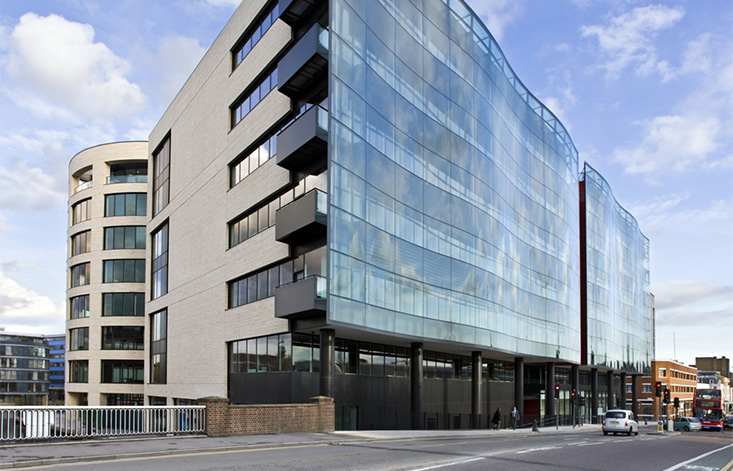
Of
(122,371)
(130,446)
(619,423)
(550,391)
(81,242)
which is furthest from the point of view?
(81,242)

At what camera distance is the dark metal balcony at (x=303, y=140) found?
31.3 metres

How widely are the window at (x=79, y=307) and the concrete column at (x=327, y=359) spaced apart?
4483 cm

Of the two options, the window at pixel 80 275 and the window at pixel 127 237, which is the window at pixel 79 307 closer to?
the window at pixel 80 275

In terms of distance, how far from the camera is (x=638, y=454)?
22.4 metres

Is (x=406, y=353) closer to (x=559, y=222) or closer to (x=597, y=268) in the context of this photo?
(x=559, y=222)

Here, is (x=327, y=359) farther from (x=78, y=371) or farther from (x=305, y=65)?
(x=78, y=371)

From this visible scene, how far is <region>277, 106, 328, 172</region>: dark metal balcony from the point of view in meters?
31.3

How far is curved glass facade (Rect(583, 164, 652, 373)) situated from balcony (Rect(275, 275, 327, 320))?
46.5 m

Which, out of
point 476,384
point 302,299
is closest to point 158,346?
point 476,384

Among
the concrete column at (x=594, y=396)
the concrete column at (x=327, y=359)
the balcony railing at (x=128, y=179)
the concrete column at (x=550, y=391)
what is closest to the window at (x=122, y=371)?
the balcony railing at (x=128, y=179)

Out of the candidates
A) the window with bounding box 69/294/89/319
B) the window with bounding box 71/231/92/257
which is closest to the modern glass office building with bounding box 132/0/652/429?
the window with bounding box 71/231/92/257

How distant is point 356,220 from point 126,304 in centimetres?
4184

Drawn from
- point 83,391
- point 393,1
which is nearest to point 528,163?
point 393,1

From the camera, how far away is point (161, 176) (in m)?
58.1
